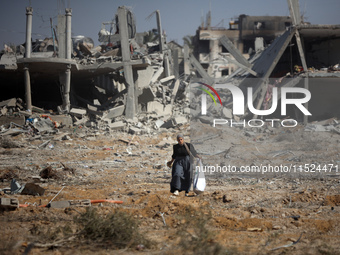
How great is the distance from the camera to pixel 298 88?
16609 millimetres

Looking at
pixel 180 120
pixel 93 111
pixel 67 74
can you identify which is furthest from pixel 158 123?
pixel 67 74

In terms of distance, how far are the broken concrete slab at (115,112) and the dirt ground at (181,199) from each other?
275cm

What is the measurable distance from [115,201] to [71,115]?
397 inches

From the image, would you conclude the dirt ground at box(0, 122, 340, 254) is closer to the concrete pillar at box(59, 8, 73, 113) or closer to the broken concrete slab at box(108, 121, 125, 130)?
the broken concrete slab at box(108, 121, 125, 130)

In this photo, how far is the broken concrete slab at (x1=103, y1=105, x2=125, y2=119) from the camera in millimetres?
16109

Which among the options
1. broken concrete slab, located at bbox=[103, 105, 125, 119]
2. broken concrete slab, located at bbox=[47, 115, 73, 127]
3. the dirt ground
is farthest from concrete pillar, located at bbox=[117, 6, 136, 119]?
the dirt ground

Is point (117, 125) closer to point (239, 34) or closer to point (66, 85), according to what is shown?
point (66, 85)

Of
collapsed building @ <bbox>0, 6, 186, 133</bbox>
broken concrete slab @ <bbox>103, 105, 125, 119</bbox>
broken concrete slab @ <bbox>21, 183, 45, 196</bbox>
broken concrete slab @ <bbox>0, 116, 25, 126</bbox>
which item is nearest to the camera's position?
broken concrete slab @ <bbox>21, 183, 45, 196</bbox>

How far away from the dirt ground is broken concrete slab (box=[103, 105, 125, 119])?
275 cm

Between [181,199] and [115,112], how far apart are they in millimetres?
10177

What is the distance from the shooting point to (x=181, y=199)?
6602 mm

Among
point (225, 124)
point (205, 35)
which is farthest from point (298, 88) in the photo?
point (205, 35)

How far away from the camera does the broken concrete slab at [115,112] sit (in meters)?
16.1

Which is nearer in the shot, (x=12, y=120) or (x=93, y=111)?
(x=12, y=120)
